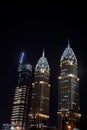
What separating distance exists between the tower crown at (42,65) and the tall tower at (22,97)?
5263mm

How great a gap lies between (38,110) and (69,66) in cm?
3064

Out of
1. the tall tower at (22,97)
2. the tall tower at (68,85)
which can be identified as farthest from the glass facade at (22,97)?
the tall tower at (68,85)

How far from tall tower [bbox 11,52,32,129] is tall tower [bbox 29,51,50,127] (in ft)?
15.7

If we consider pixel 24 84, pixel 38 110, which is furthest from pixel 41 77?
pixel 38 110

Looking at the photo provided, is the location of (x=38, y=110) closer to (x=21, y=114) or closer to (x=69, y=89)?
(x=21, y=114)

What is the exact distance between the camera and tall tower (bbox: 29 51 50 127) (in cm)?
14612

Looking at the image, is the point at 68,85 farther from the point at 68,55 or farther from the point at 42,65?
the point at 42,65

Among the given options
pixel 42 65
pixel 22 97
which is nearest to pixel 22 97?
pixel 22 97

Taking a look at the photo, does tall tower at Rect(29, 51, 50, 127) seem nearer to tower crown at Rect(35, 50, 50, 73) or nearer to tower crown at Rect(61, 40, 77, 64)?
tower crown at Rect(35, 50, 50, 73)

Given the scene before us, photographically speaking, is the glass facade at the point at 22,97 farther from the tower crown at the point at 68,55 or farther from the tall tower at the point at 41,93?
A: the tower crown at the point at 68,55

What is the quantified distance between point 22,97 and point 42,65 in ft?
77.2

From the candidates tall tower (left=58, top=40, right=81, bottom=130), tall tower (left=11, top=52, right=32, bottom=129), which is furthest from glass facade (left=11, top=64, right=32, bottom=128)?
tall tower (left=58, top=40, right=81, bottom=130)

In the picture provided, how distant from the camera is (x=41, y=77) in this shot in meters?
159

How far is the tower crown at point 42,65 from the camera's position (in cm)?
16244
